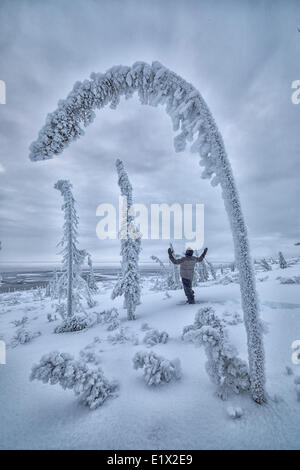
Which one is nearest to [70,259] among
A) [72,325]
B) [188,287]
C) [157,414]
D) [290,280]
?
[72,325]

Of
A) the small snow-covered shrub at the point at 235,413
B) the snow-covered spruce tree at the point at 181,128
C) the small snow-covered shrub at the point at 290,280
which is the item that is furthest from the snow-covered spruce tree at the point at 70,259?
the small snow-covered shrub at the point at 290,280

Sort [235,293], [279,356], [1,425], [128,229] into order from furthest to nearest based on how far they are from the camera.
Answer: [128,229], [235,293], [279,356], [1,425]

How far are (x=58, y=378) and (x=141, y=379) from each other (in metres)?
1.59

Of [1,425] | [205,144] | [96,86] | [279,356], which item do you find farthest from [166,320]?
[96,86]

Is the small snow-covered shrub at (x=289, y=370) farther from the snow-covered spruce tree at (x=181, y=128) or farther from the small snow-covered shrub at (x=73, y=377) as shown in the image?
the small snow-covered shrub at (x=73, y=377)

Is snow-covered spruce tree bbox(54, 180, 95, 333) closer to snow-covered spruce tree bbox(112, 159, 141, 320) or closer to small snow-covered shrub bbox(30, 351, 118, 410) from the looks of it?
snow-covered spruce tree bbox(112, 159, 141, 320)

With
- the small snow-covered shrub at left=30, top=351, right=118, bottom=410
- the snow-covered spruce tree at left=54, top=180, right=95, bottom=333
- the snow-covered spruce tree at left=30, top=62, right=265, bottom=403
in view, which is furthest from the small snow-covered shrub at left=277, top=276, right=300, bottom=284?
the snow-covered spruce tree at left=54, top=180, right=95, bottom=333

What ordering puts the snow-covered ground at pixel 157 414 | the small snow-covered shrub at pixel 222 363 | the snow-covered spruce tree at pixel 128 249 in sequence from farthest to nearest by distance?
1. the snow-covered spruce tree at pixel 128 249
2. the small snow-covered shrub at pixel 222 363
3. the snow-covered ground at pixel 157 414

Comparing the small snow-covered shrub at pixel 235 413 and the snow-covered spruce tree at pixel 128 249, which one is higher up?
the snow-covered spruce tree at pixel 128 249

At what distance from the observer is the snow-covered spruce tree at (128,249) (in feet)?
32.8

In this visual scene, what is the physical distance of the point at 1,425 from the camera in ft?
8.71

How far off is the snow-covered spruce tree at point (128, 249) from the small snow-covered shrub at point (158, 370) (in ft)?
20.0

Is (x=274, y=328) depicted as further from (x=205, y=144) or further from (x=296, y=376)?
(x=205, y=144)

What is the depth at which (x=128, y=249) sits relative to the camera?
1052 centimetres
